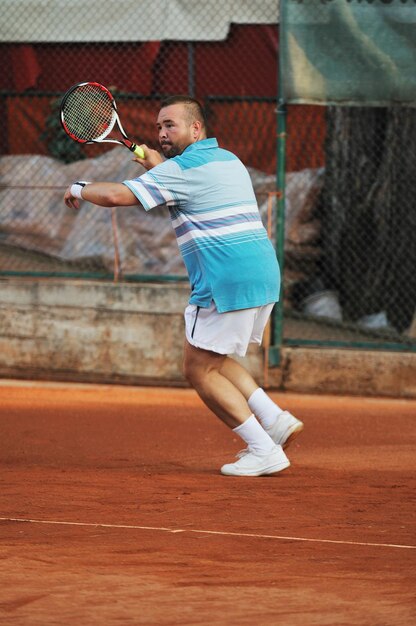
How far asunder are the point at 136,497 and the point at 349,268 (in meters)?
7.02

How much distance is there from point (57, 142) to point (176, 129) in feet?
24.2

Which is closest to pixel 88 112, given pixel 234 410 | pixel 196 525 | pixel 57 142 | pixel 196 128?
pixel 196 128

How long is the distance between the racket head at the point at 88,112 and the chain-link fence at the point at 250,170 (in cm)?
470

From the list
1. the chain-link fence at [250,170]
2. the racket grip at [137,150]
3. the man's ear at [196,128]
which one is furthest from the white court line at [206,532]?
the chain-link fence at [250,170]

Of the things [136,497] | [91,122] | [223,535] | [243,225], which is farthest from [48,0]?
[223,535]

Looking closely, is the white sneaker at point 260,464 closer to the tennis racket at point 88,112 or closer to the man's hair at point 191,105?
the man's hair at point 191,105

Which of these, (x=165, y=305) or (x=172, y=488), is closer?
(x=172, y=488)

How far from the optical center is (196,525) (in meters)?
5.59

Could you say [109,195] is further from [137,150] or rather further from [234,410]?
[234,410]

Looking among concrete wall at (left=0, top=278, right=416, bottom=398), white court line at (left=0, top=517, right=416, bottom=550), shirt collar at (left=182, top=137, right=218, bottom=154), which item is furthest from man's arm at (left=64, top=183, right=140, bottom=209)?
concrete wall at (left=0, top=278, right=416, bottom=398)

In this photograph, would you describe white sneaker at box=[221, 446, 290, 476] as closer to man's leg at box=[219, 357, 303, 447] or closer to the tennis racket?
man's leg at box=[219, 357, 303, 447]

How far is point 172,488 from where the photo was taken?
645cm

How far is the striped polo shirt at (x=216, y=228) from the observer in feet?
21.2

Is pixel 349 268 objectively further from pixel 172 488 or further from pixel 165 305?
pixel 172 488
